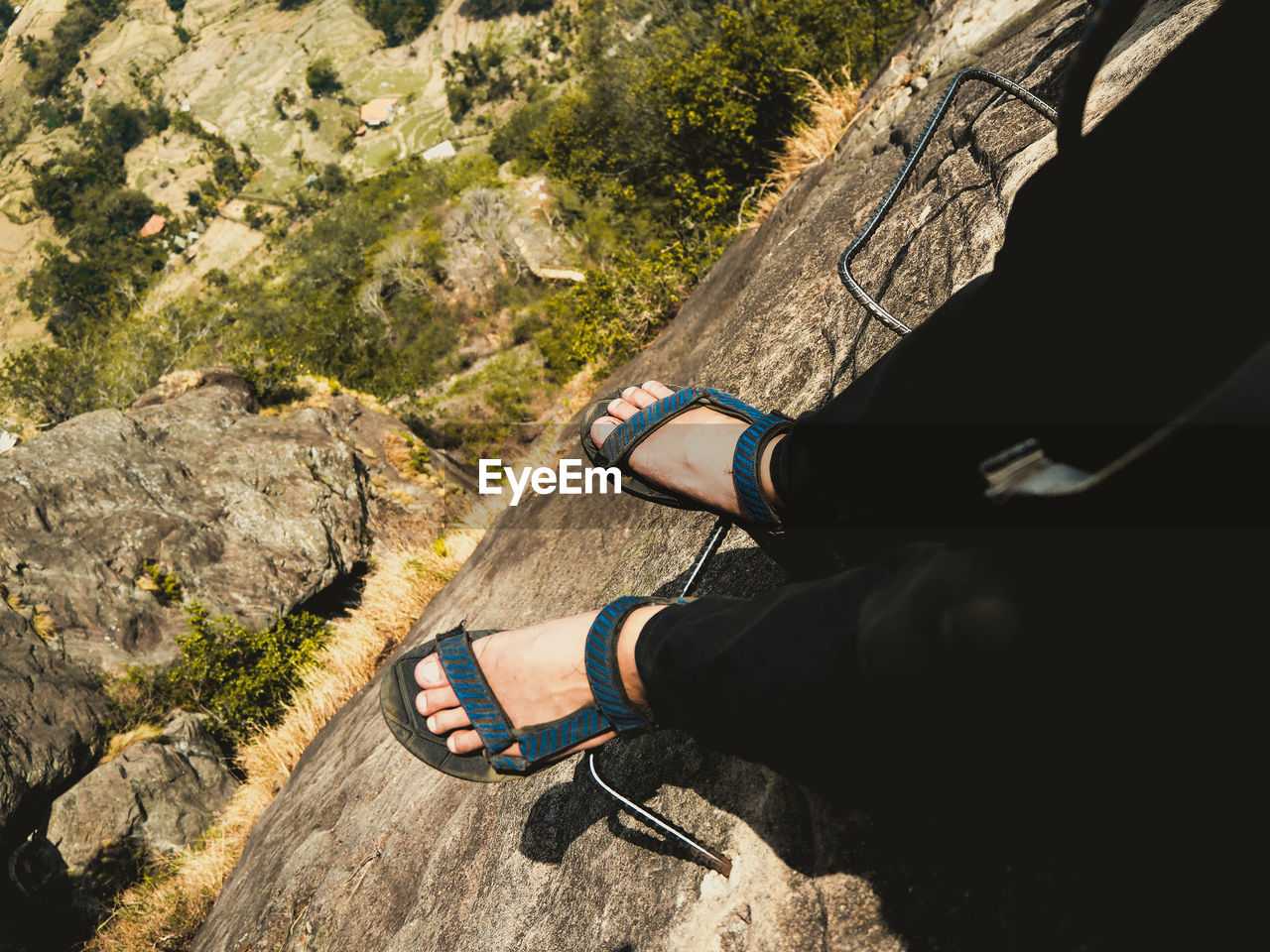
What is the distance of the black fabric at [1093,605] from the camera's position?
0.60 meters

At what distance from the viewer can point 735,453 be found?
1.47 metres

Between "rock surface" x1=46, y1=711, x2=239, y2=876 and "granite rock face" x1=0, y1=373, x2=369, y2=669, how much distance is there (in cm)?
126

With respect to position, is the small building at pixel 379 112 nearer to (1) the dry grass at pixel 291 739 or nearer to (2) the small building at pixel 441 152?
(2) the small building at pixel 441 152

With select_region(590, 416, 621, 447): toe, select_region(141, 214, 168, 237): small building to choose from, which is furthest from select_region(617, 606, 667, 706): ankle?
select_region(141, 214, 168, 237): small building

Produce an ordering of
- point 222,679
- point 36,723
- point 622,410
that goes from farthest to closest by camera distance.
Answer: point 222,679 → point 36,723 → point 622,410

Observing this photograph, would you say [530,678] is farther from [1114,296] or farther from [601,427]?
[1114,296]

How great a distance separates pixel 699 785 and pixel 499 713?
1.43 feet

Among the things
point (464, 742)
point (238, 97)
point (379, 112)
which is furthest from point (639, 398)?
point (238, 97)

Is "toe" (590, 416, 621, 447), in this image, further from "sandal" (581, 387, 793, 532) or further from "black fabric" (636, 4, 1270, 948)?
"black fabric" (636, 4, 1270, 948)

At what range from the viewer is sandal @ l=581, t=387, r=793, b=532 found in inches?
55.7

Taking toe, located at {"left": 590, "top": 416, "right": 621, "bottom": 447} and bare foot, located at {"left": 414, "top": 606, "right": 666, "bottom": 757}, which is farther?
toe, located at {"left": 590, "top": 416, "right": 621, "bottom": 447}

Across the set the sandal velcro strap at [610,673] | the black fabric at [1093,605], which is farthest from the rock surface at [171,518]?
the black fabric at [1093,605]

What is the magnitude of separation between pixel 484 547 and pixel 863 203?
263cm

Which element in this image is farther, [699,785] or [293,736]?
[293,736]
